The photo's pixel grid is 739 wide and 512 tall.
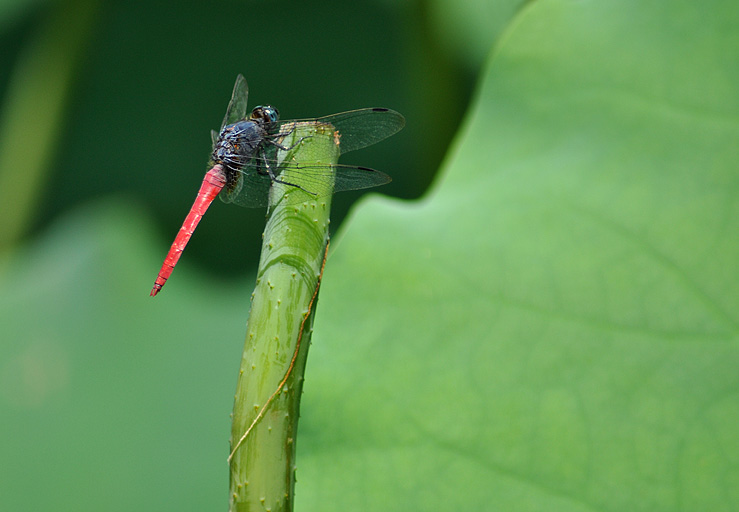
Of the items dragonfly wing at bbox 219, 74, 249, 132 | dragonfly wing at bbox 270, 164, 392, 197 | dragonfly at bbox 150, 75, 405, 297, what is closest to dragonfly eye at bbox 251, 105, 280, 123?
dragonfly at bbox 150, 75, 405, 297

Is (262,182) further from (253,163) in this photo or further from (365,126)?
(365,126)

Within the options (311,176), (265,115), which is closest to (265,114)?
(265,115)

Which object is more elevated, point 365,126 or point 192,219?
point 365,126

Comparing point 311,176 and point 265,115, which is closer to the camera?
point 311,176

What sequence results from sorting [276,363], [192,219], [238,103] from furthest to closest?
[238,103]
[192,219]
[276,363]

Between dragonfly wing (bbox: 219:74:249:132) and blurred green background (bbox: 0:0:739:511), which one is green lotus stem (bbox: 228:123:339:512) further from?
dragonfly wing (bbox: 219:74:249:132)

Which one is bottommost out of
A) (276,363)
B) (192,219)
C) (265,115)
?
(276,363)

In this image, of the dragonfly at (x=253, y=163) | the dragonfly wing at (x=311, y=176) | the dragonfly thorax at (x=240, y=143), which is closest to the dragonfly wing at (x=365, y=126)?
the dragonfly at (x=253, y=163)

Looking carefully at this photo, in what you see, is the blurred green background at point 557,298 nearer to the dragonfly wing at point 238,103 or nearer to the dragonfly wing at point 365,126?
the dragonfly wing at point 365,126
